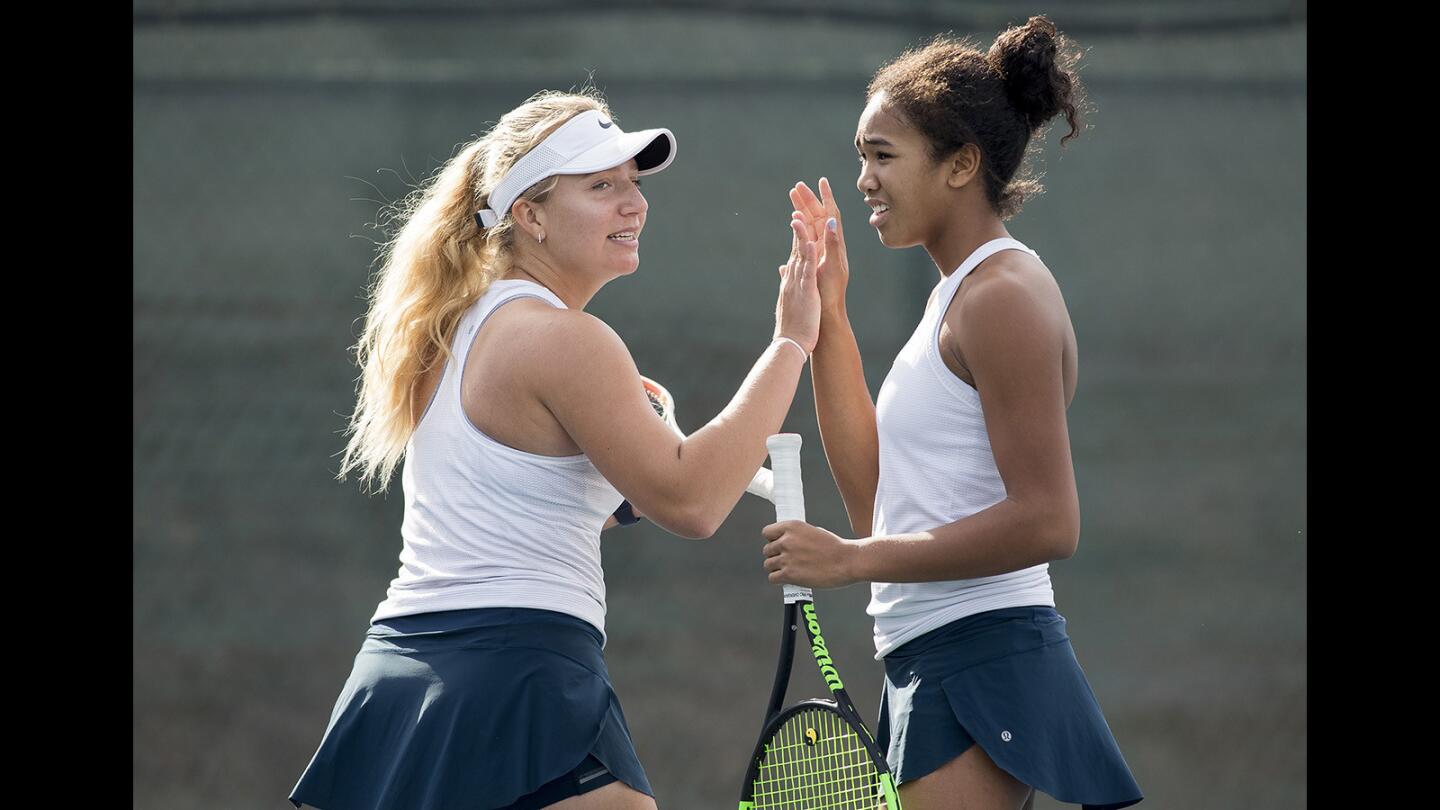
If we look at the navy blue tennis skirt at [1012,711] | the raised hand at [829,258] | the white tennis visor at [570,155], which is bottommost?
the navy blue tennis skirt at [1012,711]

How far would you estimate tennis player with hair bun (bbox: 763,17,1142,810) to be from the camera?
5.55 ft

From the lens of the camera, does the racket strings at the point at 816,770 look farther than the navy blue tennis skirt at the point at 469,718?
Yes

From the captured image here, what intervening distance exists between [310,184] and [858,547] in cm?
247

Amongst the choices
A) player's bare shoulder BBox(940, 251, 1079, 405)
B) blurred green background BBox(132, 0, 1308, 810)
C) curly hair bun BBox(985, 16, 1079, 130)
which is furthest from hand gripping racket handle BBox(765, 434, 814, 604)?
blurred green background BBox(132, 0, 1308, 810)

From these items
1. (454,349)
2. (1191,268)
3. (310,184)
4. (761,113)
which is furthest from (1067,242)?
(454,349)

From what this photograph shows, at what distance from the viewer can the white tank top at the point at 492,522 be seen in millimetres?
1728

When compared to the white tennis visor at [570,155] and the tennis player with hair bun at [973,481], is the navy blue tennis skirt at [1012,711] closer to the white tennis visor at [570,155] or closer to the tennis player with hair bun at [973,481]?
the tennis player with hair bun at [973,481]

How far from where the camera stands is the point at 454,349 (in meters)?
1.82

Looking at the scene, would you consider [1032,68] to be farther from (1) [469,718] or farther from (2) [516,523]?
(1) [469,718]

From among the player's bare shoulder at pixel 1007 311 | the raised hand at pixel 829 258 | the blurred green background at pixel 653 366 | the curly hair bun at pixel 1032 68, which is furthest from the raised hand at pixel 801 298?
the blurred green background at pixel 653 366

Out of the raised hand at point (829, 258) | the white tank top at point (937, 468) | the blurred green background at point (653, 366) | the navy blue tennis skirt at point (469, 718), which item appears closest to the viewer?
the navy blue tennis skirt at point (469, 718)

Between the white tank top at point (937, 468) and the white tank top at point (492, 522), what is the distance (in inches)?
14.0

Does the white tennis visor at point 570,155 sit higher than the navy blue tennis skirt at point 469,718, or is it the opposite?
the white tennis visor at point 570,155

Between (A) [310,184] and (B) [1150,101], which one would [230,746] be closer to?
A: (A) [310,184]
